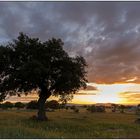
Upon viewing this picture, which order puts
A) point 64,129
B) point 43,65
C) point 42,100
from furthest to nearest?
point 42,100, point 43,65, point 64,129

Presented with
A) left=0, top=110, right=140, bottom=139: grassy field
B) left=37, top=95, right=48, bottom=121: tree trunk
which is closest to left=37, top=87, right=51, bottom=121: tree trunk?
left=37, top=95, right=48, bottom=121: tree trunk

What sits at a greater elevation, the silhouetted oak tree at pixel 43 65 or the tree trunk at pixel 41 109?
the silhouetted oak tree at pixel 43 65

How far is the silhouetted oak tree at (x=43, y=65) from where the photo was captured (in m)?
46.2

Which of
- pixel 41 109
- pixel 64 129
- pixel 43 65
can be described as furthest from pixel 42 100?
pixel 64 129

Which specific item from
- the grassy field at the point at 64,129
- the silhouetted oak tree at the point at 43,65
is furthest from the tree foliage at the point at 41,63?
the grassy field at the point at 64,129

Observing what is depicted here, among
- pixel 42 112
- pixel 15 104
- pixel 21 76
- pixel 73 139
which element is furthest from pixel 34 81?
pixel 15 104

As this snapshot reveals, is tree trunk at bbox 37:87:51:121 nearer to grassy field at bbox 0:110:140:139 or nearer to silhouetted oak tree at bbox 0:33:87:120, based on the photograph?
silhouetted oak tree at bbox 0:33:87:120

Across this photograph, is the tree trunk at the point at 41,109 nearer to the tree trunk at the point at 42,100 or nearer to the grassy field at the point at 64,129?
the tree trunk at the point at 42,100

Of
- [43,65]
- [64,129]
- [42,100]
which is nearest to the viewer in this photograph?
[64,129]

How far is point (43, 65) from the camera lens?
149ft

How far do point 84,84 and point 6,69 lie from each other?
1106 centimetres

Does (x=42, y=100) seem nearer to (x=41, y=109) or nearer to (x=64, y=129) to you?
(x=41, y=109)

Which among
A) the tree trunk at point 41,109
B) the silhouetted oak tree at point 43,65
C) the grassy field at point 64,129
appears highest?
the silhouetted oak tree at point 43,65

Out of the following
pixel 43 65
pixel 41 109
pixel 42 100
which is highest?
pixel 43 65
